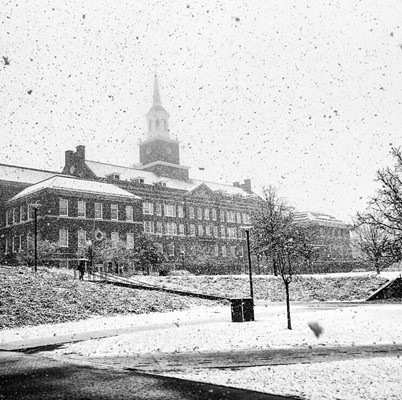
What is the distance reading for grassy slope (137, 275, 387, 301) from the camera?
30.0 metres

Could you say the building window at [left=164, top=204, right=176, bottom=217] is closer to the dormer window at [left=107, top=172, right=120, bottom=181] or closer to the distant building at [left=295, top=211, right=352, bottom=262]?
the dormer window at [left=107, top=172, right=120, bottom=181]

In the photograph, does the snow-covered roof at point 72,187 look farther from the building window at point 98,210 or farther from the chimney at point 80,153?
the chimney at point 80,153

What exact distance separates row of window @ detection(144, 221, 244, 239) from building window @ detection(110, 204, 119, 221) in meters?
10.5

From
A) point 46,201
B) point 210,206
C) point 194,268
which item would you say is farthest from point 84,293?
point 210,206

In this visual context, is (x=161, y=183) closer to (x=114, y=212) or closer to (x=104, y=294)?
(x=114, y=212)

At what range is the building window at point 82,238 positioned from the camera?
5180 cm

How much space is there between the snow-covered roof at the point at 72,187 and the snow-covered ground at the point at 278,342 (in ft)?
111

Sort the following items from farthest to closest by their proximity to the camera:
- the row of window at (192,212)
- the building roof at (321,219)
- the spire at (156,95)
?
the building roof at (321,219), the spire at (156,95), the row of window at (192,212)

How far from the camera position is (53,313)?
65.2ft

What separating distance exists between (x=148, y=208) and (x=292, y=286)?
38.4 m

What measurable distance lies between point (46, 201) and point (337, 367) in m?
Result: 46.7

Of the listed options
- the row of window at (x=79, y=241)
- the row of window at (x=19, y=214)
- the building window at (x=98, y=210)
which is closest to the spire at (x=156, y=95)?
the row of window at (x=79, y=241)

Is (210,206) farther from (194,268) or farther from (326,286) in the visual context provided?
(326,286)

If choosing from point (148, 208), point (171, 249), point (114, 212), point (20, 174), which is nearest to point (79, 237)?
point (114, 212)
